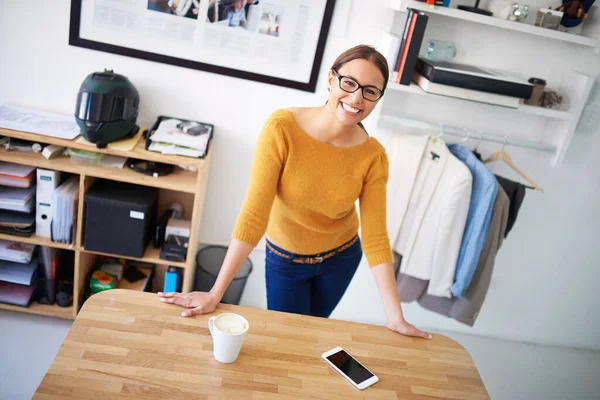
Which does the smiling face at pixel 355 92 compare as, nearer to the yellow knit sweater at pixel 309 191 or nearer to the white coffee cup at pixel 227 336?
the yellow knit sweater at pixel 309 191

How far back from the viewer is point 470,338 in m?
3.28

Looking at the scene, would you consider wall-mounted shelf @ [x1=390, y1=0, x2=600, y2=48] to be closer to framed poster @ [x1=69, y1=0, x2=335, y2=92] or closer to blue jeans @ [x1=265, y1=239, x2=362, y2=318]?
framed poster @ [x1=69, y1=0, x2=335, y2=92]

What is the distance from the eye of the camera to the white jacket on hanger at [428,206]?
2.50m

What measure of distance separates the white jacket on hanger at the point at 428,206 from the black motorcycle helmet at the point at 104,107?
128 centimetres

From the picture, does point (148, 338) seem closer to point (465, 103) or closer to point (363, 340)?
point (363, 340)

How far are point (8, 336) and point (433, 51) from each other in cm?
242

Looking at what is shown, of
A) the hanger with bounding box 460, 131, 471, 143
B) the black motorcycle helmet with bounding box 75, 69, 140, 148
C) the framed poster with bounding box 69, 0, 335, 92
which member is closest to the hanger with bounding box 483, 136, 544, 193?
the hanger with bounding box 460, 131, 471, 143

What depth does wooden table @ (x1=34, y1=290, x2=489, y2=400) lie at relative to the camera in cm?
119

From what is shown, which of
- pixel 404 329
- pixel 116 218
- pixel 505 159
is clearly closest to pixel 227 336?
pixel 404 329

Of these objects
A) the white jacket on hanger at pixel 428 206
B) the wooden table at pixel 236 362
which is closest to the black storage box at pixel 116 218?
the wooden table at pixel 236 362

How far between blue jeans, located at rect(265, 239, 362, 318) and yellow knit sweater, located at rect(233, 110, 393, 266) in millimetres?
69

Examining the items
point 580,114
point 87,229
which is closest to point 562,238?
point 580,114

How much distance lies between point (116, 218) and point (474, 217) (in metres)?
1.67

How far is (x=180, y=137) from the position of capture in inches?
97.5
